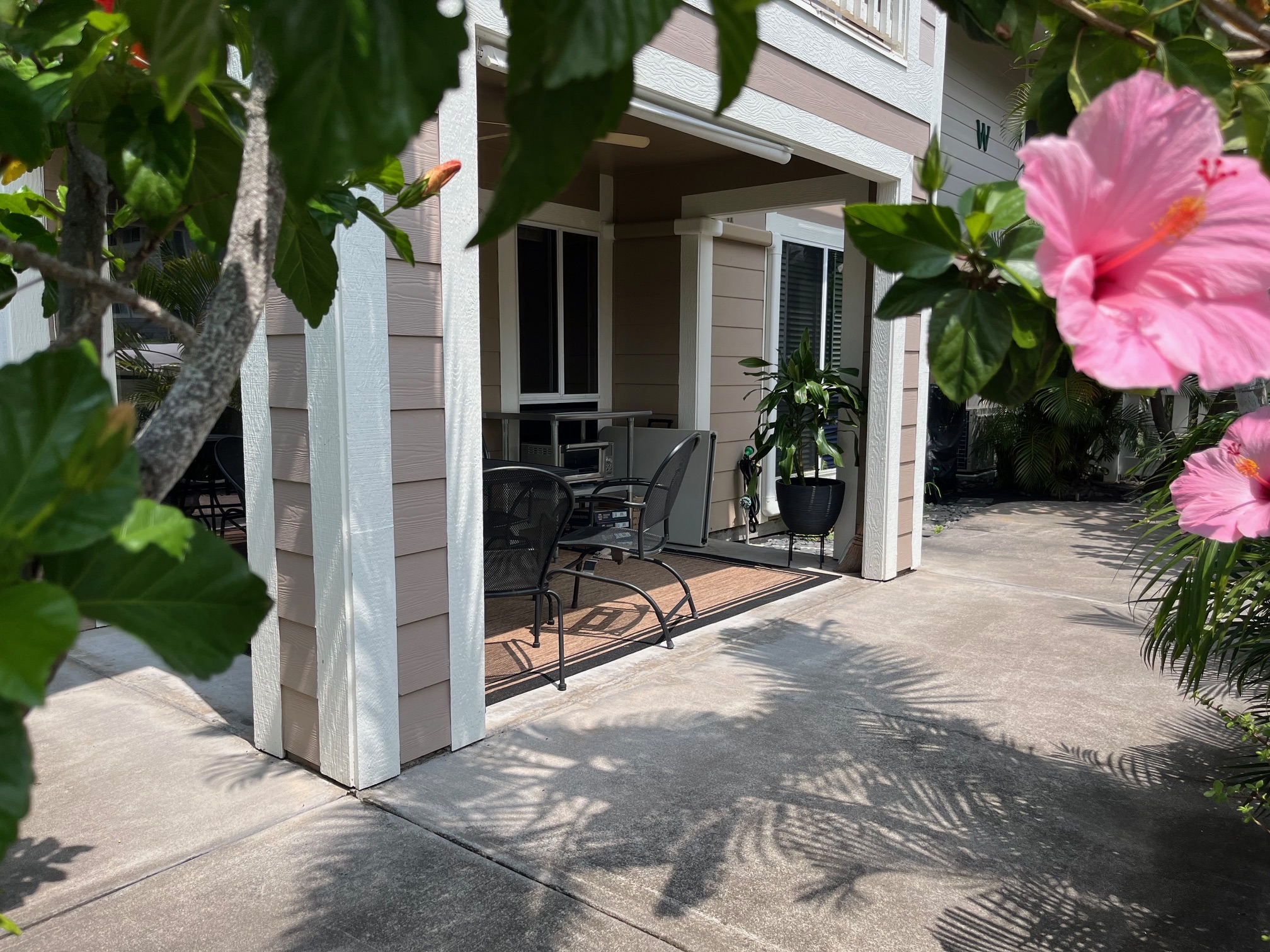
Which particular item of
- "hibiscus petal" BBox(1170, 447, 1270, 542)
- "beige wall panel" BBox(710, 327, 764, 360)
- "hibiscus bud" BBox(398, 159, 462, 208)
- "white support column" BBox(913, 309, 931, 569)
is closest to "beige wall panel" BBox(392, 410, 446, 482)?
"hibiscus bud" BBox(398, 159, 462, 208)

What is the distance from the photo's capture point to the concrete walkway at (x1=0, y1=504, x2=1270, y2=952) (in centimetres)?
239

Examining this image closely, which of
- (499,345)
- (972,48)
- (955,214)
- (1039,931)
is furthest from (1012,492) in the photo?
(955,214)

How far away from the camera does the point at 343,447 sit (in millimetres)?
2959

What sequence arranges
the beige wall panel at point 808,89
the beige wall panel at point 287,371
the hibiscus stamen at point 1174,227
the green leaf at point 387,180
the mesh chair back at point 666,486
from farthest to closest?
the mesh chair back at point 666,486 < the beige wall panel at point 808,89 < the beige wall panel at point 287,371 < the green leaf at point 387,180 < the hibiscus stamen at point 1174,227

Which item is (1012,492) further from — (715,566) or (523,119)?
(523,119)

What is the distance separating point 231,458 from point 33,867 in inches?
123

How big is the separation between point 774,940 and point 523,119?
2362mm

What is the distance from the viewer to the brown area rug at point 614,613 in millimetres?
4348

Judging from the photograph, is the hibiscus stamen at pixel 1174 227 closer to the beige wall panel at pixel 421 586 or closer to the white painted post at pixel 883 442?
the beige wall panel at pixel 421 586

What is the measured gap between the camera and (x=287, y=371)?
10.2ft

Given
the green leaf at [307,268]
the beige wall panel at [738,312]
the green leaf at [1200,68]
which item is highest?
the beige wall panel at [738,312]

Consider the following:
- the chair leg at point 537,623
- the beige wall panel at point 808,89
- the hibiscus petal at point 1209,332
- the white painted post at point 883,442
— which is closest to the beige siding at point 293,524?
the chair leg at point 537,623

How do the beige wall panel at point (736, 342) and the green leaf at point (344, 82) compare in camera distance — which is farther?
the beige wall panel at point (736, 342)

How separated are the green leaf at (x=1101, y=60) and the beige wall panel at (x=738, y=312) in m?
6.79
